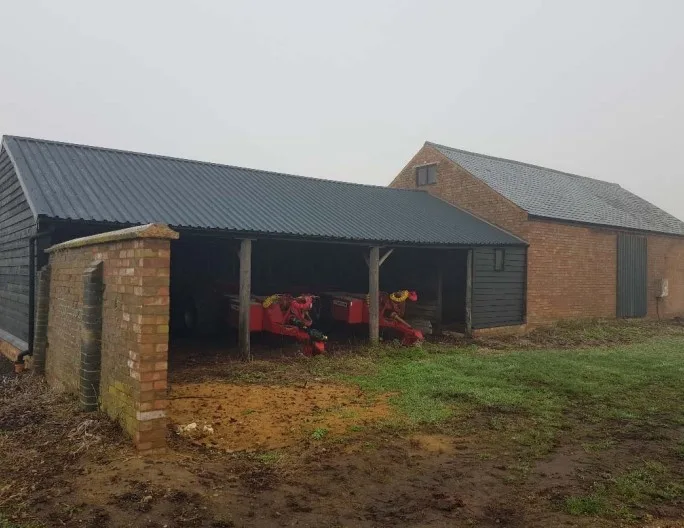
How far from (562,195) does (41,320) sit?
731 inches

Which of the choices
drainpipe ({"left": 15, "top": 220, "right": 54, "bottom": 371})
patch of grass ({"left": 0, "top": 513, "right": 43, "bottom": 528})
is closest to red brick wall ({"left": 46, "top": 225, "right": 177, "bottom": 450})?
patch of grass ({"left": 0, "top": 513, "right": 43, "bottom": 528})

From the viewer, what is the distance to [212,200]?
480 inches

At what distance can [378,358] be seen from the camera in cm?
1137

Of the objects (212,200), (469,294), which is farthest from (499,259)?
(212,200)

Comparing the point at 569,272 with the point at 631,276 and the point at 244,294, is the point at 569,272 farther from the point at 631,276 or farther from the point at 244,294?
the point at 244,294

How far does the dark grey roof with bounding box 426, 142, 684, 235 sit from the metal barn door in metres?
0.64

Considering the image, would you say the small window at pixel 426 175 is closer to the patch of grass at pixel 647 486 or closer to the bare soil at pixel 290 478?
the bare soil at pixel 290 478

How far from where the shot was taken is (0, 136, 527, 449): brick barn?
5227mm

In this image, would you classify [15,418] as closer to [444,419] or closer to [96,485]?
[96,485]

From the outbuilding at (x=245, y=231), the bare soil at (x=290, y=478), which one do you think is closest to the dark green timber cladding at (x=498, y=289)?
the outbuilding at (x=245, y=231)

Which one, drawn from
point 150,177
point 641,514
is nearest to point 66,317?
point 150,177

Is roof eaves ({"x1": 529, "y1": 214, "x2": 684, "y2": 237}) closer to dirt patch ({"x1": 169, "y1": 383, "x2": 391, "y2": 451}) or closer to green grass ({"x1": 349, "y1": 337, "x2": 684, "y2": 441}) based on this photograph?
green grass ({"x1": 349, "y1": 337, "x2": 684, "y2": 441})

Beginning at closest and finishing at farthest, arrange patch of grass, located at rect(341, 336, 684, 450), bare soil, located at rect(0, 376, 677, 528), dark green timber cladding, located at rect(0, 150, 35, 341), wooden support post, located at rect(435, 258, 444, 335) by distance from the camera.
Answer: bare soil, located at rect(0, 376, 677, 528)
patch of grass, located at rect(341, 336, 684, 450)
dark green timber cladding, located at rect(0, 150, 35, 341)
wooden support post, located at rect(435, 258, 444, 335)

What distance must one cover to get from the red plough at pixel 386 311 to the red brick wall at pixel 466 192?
5.59 m
